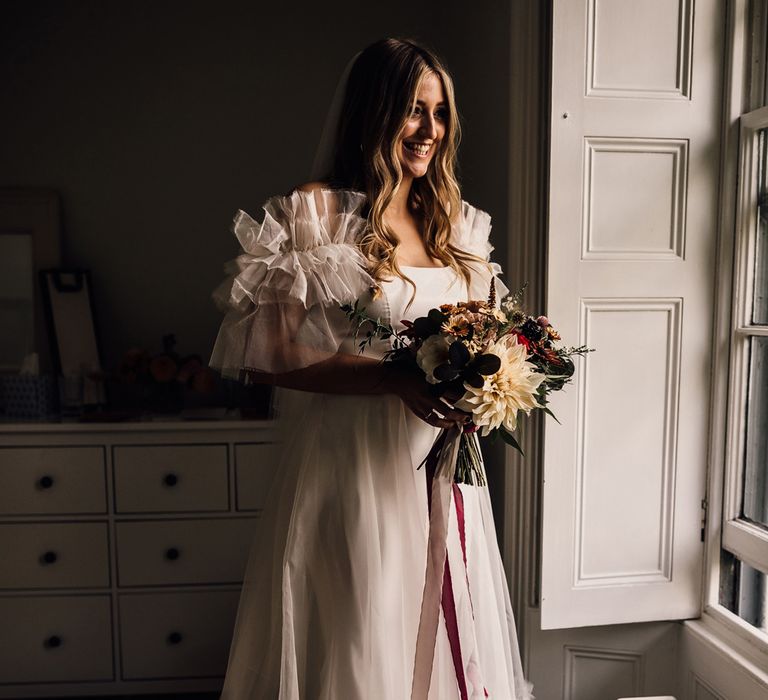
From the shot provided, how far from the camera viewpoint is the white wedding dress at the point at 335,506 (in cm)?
125

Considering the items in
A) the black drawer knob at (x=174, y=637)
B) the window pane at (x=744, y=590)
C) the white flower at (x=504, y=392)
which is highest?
the white flower at (x=504, y=392)

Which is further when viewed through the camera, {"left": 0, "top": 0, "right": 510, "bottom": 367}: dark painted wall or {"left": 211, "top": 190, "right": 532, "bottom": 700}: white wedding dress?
{"left": 0, "top": 0, "right": 510, "bottom": 367}: dark painted wall

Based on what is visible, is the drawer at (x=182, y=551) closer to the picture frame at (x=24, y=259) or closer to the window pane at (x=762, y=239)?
the picture frame at (x=24, y=259)

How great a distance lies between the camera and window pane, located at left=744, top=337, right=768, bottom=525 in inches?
65.8

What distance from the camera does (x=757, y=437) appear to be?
1703mm

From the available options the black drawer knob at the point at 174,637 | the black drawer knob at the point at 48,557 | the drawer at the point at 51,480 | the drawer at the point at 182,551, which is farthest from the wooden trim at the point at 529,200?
the black drawer knob at the point at 48,557

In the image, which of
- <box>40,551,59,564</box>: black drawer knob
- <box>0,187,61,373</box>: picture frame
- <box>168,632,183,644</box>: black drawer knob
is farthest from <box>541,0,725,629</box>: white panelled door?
<box>0,187,61,373</box>: picture frame

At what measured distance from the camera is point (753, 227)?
1.69 m

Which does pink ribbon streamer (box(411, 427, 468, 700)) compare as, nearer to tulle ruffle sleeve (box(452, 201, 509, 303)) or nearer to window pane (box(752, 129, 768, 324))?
tulle ruffle sleeve (box(452, 201, 509, 303))

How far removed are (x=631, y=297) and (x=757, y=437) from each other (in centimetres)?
→ 48

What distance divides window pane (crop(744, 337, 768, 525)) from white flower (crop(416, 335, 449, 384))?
964mm

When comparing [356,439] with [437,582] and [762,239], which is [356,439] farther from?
[762,239]

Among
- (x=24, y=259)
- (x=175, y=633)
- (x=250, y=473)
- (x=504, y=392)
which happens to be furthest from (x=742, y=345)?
(x=24, y=259)

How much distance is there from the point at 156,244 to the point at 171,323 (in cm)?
31
